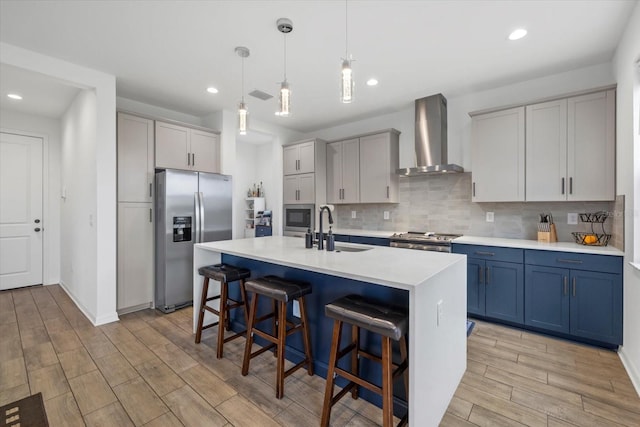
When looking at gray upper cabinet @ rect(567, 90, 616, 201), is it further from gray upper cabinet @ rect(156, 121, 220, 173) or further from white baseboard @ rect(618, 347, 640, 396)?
gray upper cabinet @ rect(156, 121, 220, 173)

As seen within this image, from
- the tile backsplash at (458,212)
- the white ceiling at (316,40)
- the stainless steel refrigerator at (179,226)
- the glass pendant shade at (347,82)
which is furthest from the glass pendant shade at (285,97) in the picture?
the tile backsplash at (458,212)

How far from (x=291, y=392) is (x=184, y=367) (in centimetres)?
91

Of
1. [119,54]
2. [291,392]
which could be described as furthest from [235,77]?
[291,392]

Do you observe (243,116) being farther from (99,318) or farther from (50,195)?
(50,195)

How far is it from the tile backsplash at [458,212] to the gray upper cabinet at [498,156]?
0.34m

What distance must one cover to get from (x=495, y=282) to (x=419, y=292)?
217 centimetres

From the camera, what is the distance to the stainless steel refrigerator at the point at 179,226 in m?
3.51

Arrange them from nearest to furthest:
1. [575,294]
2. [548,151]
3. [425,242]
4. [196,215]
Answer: [575,294], [548,151], [425,242], [196,215]

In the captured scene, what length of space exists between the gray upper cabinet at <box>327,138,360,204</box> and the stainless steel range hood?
949 mm

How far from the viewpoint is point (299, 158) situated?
16.4 feet

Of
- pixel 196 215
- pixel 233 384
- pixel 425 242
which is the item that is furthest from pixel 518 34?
pixel 196 215

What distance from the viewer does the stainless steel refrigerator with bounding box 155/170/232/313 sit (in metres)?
3.51

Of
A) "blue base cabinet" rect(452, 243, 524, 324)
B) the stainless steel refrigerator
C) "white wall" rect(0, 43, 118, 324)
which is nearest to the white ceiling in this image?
"white wall" rect(0, 43, 118, 324)

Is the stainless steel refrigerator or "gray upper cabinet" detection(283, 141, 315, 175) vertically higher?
"gray upper cabinet" detection(283, 141, 315, 175)
